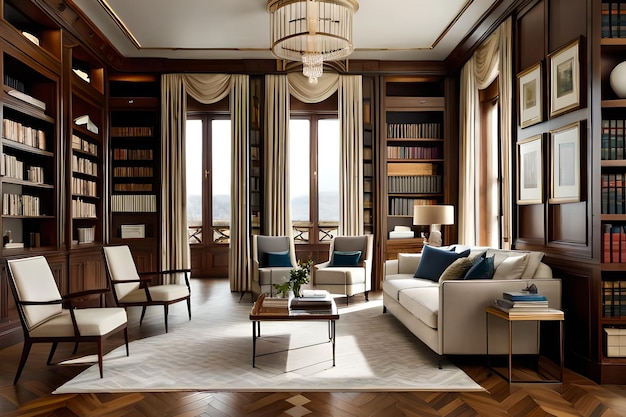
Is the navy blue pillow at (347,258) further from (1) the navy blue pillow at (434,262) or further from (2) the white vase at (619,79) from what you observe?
(2) the white vase at (619,79)

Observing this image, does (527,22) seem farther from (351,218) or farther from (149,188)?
(149,188)

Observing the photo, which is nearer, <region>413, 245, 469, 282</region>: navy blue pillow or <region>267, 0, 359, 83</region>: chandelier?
<region>267, 0, 359, 83</region>: chandelier

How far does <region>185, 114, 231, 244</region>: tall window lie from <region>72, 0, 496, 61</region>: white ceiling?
2282 mm

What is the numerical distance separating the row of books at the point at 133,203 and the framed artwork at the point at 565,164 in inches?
233

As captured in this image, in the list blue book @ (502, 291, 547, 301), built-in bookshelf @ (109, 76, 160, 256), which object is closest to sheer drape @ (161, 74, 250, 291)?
built-in bookshelf @ (109, 76, 160, 256)

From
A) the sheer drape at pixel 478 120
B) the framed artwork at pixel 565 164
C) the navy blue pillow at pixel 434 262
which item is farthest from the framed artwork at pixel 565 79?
the navy blue pillow at pixel 434 262

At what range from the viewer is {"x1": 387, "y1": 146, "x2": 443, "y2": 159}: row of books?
8328 mm

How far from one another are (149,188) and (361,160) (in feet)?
11.1

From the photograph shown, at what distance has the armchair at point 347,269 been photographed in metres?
6.86

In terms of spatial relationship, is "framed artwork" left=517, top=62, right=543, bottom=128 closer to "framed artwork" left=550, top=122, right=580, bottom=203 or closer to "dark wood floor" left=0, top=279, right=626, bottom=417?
"framed artwork" left=550, top=122, right=580, bottom=203

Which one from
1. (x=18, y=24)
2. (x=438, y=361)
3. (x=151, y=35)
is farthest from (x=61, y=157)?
(x=438, y=361)

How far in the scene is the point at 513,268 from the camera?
4.34 m

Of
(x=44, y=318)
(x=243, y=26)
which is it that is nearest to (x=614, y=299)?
(x=44, y=318)

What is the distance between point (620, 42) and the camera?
398 centimetres
